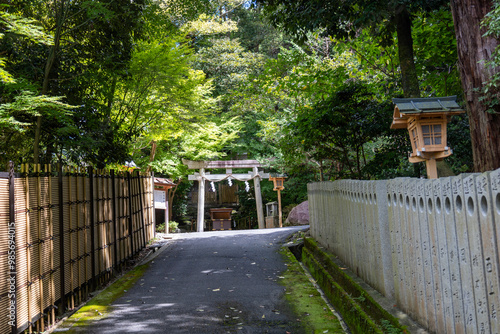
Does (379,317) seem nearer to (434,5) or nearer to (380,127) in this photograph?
(380,127)

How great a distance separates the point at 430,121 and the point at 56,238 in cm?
569

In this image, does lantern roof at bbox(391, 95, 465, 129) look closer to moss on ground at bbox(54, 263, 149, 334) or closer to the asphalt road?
the asphalt road

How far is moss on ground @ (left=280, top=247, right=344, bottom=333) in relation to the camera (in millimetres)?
5258

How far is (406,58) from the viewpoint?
852 centimetres

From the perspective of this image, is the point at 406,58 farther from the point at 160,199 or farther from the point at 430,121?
the point at 160,199

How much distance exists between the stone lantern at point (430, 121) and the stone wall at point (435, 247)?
142 cm

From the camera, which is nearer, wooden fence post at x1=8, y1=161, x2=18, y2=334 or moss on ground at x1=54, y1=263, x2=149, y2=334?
wooden fence post at x1=8, y1=161, x2=18, y2=334

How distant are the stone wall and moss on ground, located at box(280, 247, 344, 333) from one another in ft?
2.37

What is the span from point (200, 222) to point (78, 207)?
17524 mm

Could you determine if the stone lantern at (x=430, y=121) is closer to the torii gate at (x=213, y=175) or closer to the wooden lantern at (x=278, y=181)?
the wooden lantern at (x=278, y=181)

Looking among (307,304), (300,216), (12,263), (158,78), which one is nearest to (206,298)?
(307,304)

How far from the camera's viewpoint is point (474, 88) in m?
5.94

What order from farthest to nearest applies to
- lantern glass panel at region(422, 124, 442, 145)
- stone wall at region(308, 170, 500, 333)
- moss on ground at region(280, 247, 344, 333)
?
lantern glass panel at region(422, 124, 442, 145) < moss on ground at region(280, 247, 344, 333) < stone wall at region(308, 170, 500, 333)

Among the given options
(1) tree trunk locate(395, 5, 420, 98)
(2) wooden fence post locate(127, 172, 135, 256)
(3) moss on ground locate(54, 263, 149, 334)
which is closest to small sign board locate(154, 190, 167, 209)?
(2) wooden fence post locate(127, 172, 135, 256)
